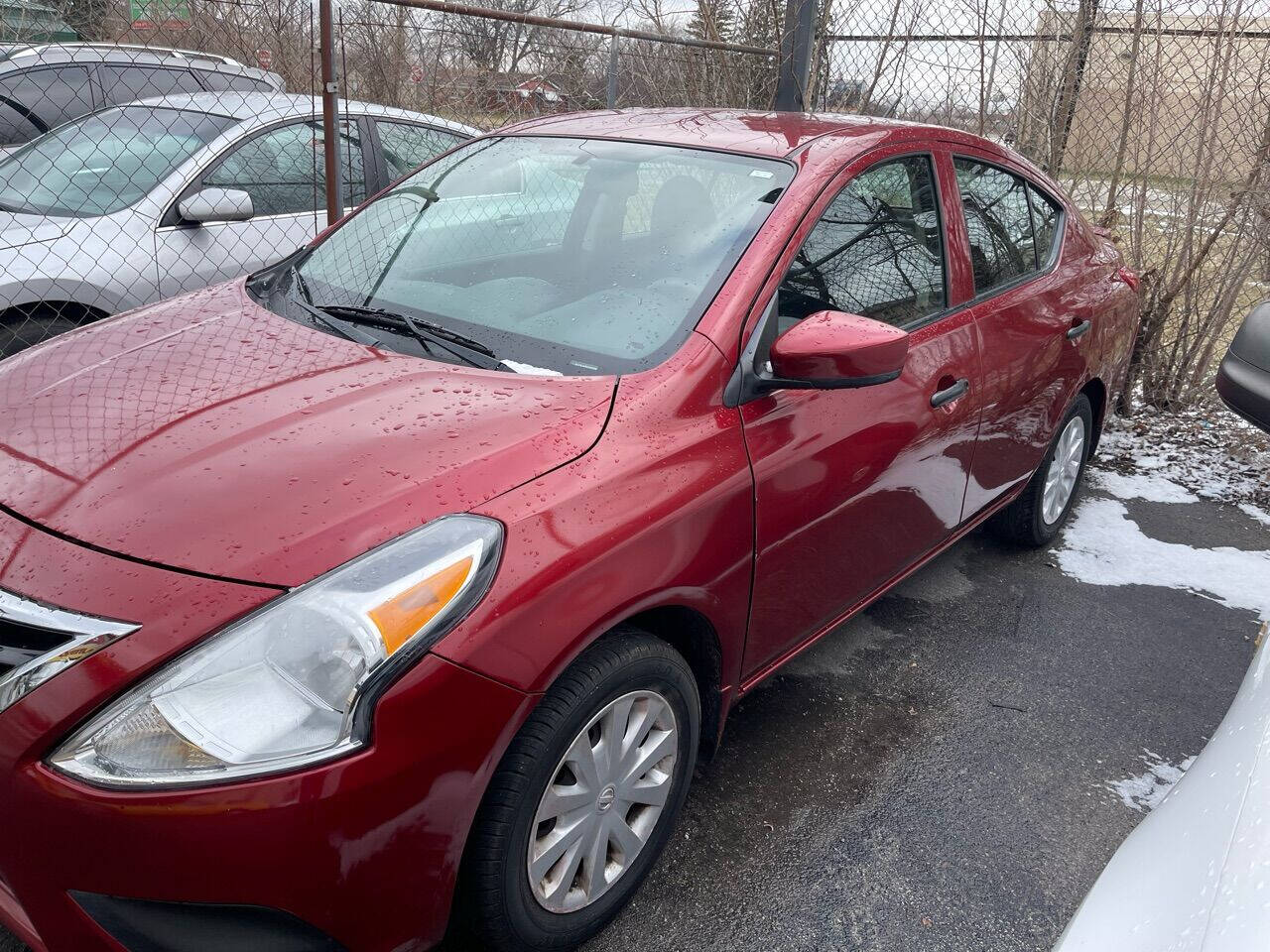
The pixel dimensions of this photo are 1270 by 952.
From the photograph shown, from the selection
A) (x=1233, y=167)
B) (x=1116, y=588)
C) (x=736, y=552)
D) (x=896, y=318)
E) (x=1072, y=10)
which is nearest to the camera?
(x=736, y=552)

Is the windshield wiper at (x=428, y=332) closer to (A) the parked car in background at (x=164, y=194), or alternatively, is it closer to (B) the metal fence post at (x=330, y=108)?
(A) the parked car in background at (x=164, y=194)

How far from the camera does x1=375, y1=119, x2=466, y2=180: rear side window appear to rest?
5.23 m

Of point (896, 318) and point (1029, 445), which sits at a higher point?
point (896, 318)

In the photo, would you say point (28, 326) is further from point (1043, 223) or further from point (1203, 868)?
point (1203, 868)

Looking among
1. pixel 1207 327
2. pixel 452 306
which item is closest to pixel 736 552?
pixel 452 306

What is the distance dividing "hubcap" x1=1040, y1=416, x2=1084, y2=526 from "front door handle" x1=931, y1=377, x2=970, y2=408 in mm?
1170

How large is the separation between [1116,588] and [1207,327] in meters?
2.73

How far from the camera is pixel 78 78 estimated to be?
20.7ft

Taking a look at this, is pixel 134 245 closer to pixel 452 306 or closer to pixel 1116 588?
pixel 452 306

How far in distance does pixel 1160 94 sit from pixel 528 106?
3.68 m

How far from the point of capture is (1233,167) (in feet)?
18.3

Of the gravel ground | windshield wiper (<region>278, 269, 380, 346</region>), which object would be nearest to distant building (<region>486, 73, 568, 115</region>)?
windshield wiper (<region>278, 269, 380, 346</region>)

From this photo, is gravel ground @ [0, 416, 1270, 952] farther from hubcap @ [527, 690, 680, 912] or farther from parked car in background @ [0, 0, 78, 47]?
parked car in background @ [0, 0, 78, 47]

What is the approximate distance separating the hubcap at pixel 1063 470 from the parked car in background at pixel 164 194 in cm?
351
